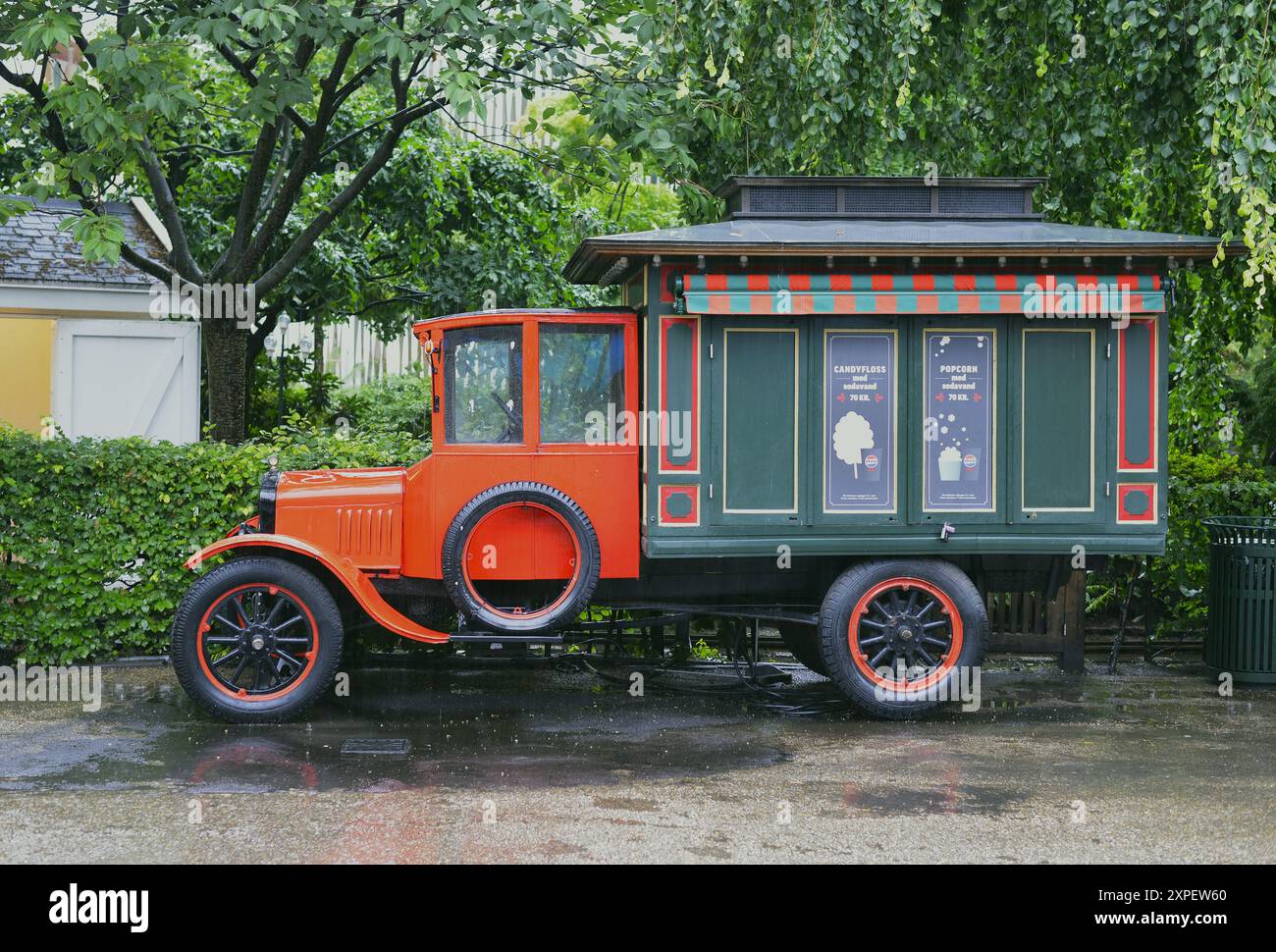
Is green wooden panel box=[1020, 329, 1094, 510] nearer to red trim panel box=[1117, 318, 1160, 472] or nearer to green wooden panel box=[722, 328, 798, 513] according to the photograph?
red trim panel box=[1117, 318, 1160, 472]

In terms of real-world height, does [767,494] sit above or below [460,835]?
above

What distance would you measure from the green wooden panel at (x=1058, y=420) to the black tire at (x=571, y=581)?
278 centimetres

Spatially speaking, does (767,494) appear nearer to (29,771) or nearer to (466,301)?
(29,771)

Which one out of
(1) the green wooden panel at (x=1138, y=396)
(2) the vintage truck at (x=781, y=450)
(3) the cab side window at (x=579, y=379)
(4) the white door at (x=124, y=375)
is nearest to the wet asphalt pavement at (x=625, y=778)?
(2) the vintage truck at (x=781, y=450)

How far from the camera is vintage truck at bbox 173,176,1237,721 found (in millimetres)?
8305

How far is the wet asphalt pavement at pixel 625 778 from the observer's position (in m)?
5.84

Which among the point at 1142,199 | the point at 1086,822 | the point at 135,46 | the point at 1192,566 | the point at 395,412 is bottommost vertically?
the point at 1086,822

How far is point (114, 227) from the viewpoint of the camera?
925cm

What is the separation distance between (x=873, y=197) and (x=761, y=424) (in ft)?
5.89

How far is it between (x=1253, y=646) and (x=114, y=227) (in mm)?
8434

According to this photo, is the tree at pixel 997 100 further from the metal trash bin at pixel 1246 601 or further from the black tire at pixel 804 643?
the black tire at pixel 804 643

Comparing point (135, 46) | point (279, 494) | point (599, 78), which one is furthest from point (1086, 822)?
point (135, 46)

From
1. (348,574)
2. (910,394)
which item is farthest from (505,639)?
(910,394)

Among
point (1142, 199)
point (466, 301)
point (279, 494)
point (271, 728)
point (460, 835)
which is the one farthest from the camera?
point (466, 301)
